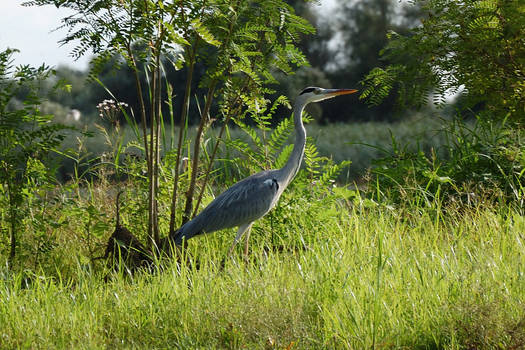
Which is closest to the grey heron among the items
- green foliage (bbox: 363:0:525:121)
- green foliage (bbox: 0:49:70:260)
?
green foliage (bbox: 0:49:70:260)

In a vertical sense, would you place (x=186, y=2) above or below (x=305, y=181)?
above

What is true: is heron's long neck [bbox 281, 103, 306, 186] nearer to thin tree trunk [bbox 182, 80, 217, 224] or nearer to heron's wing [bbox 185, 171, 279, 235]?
heron's wing [bbox 185, 171, 279, 235]

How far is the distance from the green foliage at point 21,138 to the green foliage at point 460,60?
303 cm

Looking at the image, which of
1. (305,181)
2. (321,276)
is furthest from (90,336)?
(305,181)

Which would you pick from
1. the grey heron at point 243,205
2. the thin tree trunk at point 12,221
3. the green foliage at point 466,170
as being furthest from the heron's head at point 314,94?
the thin tree trunk at point 12,221

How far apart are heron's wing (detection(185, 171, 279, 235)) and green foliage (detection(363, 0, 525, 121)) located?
1.76 metres

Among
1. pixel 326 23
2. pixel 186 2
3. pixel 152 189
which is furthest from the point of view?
pixel 326 23

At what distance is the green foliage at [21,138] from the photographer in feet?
14.3

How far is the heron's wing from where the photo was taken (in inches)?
188

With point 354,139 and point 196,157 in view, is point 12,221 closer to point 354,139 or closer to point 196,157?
point 196,157

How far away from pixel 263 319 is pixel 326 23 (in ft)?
52.5

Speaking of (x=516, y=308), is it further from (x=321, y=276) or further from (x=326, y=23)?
(x=326, y=23)

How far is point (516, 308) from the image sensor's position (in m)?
3.18

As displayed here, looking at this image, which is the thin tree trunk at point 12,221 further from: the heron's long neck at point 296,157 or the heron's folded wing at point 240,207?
the heron's long neck at point 296,157
